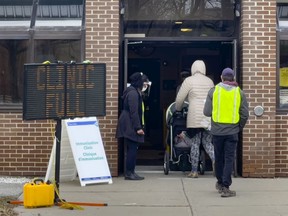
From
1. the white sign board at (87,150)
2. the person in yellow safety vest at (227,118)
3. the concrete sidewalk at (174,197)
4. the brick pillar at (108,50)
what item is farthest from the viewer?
the brick pillar at (108,50)

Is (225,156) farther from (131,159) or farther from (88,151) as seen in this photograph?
(88,151)

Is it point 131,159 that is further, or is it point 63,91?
point 131,159

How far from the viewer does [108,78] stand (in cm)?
1135

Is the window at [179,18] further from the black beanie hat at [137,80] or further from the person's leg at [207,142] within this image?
the person's leg at [207,142]

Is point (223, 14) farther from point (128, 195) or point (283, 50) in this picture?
point (128, 195)

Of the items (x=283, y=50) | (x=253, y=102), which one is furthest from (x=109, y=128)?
(x=283, y=50)

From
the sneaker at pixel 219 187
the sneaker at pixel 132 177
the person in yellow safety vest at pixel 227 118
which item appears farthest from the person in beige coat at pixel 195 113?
the person in yellow safety vest at pixel 227 118

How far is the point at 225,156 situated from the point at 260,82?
221 centimetres

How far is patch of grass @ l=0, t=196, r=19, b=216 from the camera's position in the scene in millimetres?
8312

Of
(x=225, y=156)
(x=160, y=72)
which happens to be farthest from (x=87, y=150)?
(x=160, y=72)

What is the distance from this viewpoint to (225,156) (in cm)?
959

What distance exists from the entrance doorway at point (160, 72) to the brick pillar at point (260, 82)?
1.91 meters

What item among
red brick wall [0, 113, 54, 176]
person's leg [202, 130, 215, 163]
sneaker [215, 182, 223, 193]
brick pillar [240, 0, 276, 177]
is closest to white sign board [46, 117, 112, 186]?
red brick wall [0, 113, 54, 176]

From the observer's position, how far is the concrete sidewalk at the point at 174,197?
28.1 ft
